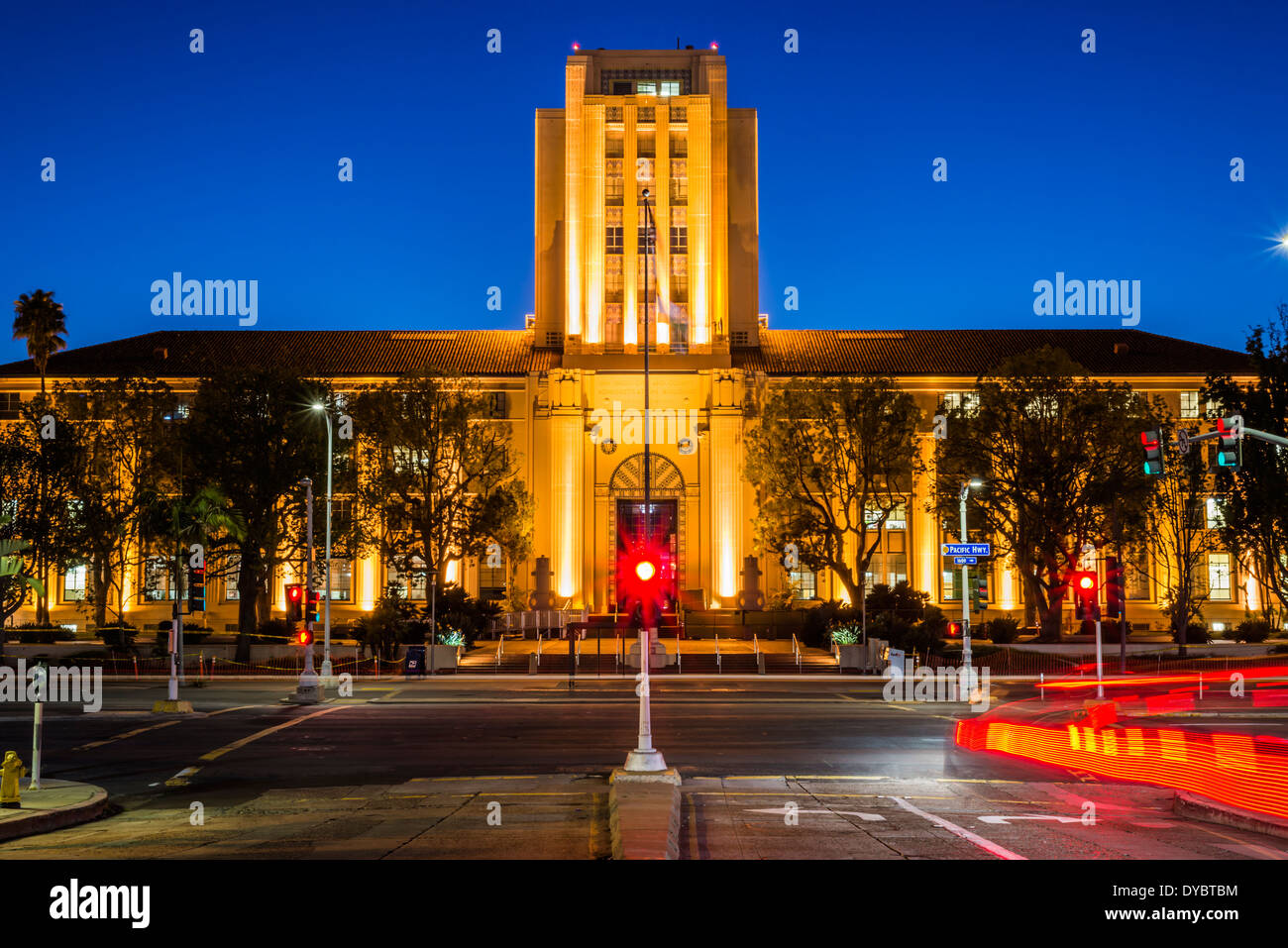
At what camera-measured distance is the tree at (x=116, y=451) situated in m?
57.1

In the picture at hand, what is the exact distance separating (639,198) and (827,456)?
2408cm

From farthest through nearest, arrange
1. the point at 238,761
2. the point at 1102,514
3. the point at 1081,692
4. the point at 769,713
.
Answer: the point at 1102,514 → the point at 1081,692 → the point at 769,713 → the point at 238,761

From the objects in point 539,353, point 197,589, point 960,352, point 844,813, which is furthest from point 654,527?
point 844,813

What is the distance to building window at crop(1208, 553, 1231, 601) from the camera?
70.8 metres

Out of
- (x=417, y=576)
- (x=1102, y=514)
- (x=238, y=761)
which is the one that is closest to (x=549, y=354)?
(x=417, y=576)

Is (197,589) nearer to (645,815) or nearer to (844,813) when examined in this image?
(844,813)

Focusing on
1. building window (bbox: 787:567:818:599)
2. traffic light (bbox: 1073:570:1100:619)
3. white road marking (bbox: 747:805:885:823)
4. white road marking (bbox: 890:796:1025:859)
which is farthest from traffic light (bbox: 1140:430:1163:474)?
building window (bbox: 787:567:818:599)

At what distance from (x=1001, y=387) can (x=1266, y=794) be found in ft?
146

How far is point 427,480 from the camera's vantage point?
190 ft

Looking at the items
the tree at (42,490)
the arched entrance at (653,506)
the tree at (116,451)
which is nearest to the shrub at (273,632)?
the tree at (116,451)

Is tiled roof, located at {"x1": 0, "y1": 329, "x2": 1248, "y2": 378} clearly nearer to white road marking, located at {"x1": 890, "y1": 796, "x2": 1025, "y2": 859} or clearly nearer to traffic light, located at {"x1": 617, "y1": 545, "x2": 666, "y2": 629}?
traffic light, located at {"x1": 617, "y1": 545, "x2": 666, "y2": 629}

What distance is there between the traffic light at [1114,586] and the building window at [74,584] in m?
61.2
